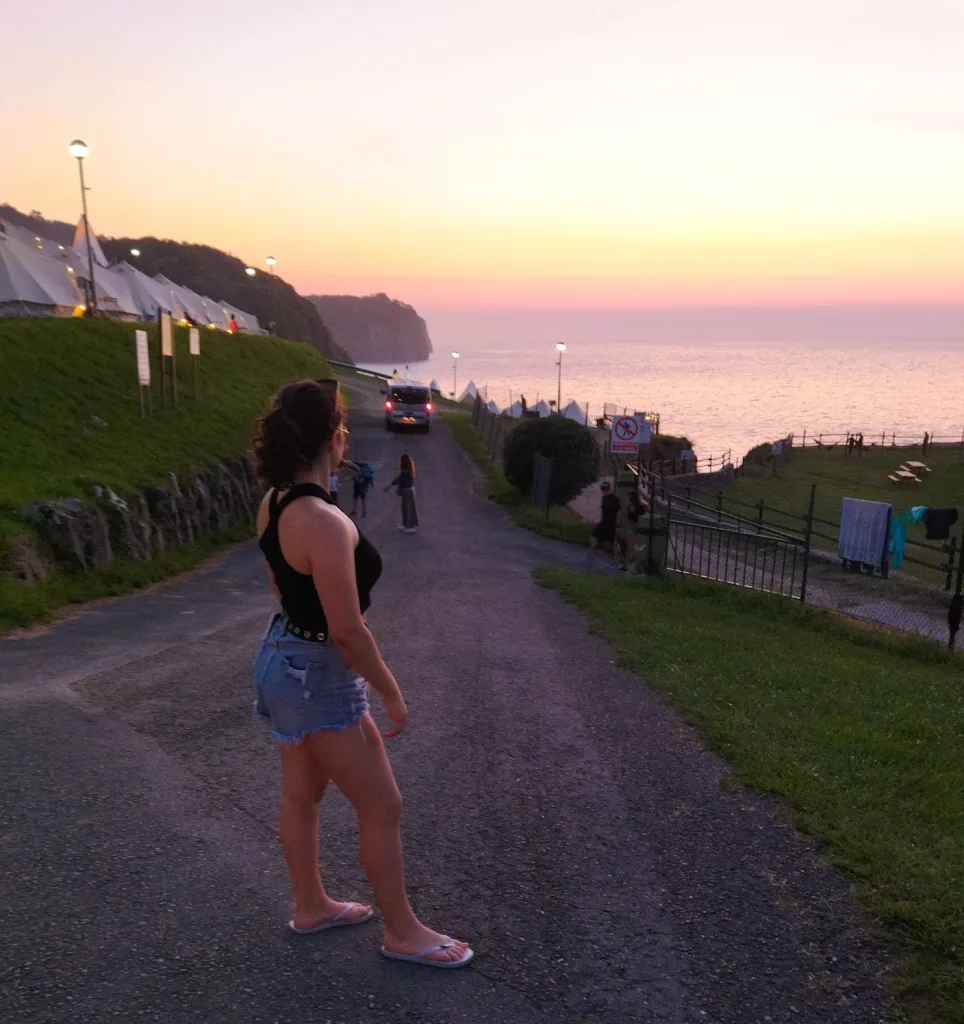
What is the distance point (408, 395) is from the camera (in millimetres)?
37812

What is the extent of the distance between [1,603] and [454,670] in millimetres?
4875

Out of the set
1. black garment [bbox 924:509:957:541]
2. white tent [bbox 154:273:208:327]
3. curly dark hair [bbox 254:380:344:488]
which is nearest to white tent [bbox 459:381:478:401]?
white tent [bbox 154:273:208:327]

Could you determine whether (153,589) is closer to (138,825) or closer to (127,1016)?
(138,825)

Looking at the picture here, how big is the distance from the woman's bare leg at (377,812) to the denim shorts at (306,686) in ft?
0.20

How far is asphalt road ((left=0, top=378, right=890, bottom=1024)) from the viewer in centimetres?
294

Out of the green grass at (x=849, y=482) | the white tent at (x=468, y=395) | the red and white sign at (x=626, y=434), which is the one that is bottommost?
the green grass at (x=849, y=482)

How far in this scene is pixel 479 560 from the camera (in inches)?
595

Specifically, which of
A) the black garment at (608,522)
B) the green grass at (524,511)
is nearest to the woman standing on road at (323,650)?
the black garment at (608,522)

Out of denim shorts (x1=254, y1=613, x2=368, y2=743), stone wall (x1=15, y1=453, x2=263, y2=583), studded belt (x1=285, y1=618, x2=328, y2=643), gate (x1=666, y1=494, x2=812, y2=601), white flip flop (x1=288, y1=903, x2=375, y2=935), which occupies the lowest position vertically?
gate (x1=666, y1=494, x2=812, y2=601)

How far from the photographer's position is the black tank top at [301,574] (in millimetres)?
2721

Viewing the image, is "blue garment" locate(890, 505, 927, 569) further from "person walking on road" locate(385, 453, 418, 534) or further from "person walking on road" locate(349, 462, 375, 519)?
"person walking on road" locate(349, 462, 375, 519)

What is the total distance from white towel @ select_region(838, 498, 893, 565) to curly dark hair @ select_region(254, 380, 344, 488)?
46.0ft

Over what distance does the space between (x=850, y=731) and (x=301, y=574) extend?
4.57 m

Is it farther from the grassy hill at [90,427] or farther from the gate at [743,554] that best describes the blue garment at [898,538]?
the grassy hill at [90,427]
